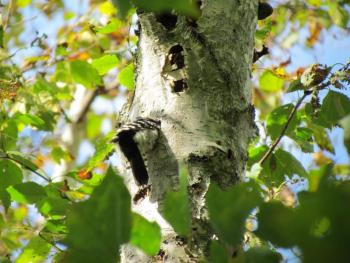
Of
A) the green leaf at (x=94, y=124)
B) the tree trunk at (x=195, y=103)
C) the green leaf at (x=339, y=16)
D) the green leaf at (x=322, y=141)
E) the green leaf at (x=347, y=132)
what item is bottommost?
the green leaf at (x=94, y=124)

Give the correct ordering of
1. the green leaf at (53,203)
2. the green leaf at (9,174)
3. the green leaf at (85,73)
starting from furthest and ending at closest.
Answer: the green leaf at (85,73) < the green leaf at (9,174) < the green leaf at (53,203)

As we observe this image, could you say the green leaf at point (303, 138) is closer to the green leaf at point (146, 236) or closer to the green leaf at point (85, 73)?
the green leaf at point (85, 73)

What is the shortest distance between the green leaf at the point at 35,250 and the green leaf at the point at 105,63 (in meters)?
0.67

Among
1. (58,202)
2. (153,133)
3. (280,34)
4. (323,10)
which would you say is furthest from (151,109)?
(280,34)

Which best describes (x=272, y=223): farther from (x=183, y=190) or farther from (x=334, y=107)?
(x=334, y=107)

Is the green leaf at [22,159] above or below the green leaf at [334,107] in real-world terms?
below

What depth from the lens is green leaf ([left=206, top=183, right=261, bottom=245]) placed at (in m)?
0.57

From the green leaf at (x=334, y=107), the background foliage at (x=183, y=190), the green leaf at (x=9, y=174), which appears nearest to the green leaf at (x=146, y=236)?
the background foliage at (x=183, y=190)

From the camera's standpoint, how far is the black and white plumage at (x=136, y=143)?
43.9 inches

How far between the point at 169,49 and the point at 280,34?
13.7 ft

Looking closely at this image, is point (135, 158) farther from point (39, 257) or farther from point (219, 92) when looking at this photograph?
point (39, 257)

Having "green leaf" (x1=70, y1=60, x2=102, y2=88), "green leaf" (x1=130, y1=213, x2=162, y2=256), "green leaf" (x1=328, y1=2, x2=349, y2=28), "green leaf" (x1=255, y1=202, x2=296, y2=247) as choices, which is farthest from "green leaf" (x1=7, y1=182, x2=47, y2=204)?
"green leaf" (x1=328, y1=2, x2=349, y2=28)

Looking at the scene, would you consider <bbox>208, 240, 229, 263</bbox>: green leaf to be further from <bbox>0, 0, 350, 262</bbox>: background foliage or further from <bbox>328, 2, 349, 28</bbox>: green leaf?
<bbox>328, 2, 349, 28</bbox>: green leaf

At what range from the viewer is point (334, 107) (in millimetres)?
1383
